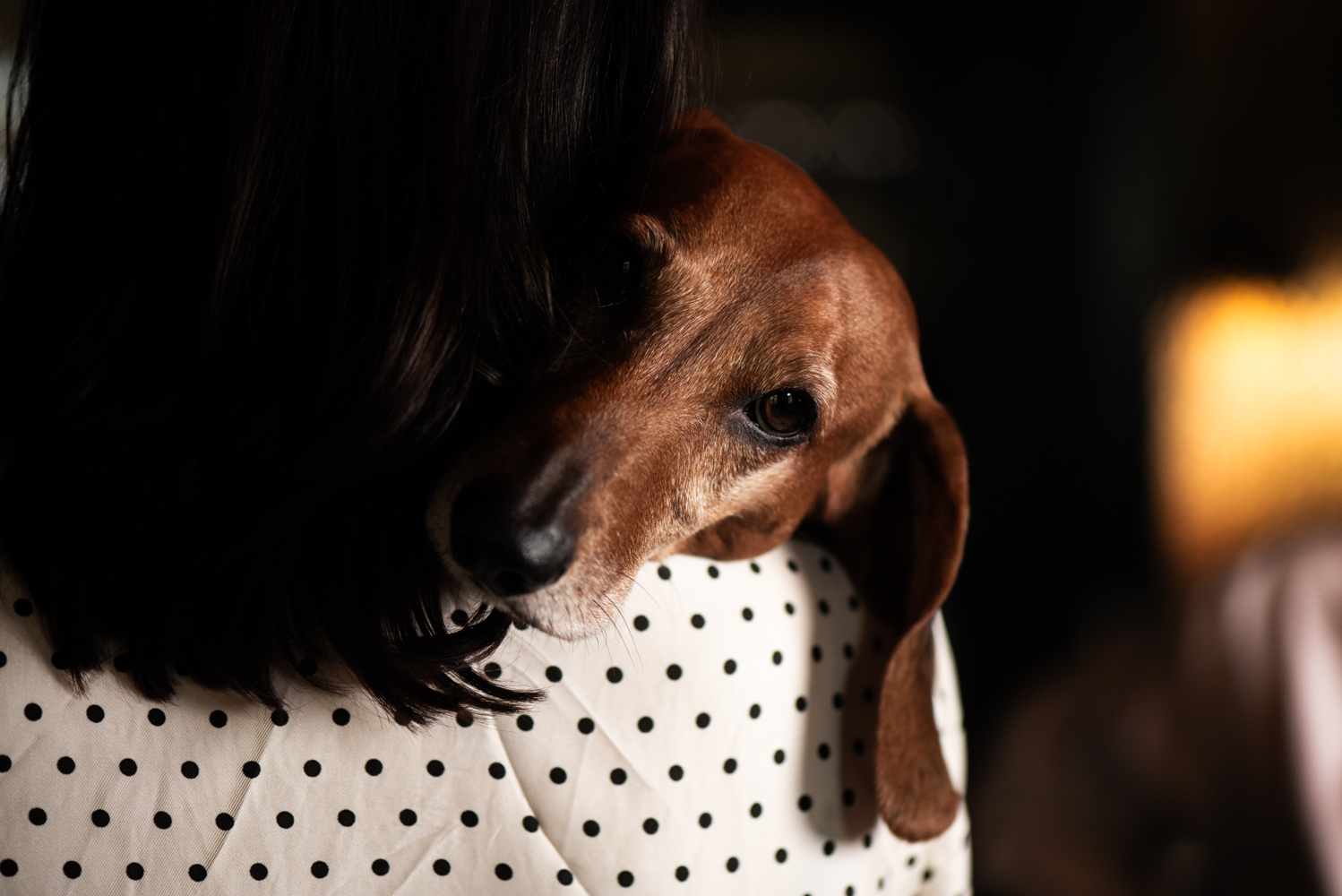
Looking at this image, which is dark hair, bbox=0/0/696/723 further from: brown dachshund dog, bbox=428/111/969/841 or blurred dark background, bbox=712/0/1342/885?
blurred dark background, bbox=712/0/1342/885

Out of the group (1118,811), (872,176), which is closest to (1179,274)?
(872,176)

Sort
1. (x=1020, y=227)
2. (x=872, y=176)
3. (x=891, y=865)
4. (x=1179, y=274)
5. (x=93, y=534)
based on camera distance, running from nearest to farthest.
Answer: (x=93, y=534) → (x=891, y=865) → (x=1179, y=274) → (x=1020, y=227) → (x=872, y=176)

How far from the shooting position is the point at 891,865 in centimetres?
84

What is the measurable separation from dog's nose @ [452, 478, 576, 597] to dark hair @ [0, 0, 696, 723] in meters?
0.04

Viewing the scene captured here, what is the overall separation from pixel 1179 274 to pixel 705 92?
3.31 m

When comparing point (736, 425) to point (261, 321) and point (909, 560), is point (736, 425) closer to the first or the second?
point (909, 560)

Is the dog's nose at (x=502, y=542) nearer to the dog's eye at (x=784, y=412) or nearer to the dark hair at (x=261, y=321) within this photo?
the dark hair at (x=261, y=321)

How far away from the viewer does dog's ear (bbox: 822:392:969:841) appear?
82cm

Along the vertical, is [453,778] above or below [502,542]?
below

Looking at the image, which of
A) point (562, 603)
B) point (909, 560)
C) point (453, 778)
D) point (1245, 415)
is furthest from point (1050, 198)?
point (453, 778)

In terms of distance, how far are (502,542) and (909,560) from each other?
454 mm

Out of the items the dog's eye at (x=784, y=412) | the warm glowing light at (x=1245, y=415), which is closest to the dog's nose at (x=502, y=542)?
the dog's eye at (x=784, y=412)

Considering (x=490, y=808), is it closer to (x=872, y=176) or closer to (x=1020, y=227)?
(x=1020, y=227)

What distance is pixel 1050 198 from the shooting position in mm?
3691
